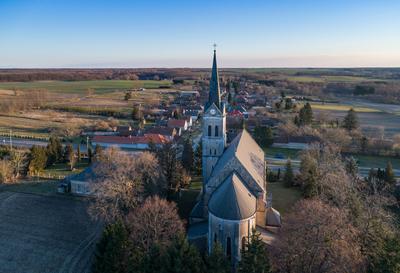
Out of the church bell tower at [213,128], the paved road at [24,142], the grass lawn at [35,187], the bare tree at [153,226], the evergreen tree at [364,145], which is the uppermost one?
the church bell tower at [213,128]

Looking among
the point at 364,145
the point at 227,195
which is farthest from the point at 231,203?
the point at 364,145

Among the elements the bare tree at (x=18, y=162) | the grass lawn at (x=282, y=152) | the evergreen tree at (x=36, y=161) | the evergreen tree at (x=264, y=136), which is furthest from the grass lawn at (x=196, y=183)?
the bare tree at (x=18, y=162)

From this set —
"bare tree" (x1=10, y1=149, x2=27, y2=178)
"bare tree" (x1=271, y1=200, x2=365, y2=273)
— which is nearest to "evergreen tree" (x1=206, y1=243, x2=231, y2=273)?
"bare tree" (x1=271, y1=200, x2=365, y2=273)

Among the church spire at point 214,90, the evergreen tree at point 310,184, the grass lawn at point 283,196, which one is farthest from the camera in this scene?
the evergreen tree at point 310,184

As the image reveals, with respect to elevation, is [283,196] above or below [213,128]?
below

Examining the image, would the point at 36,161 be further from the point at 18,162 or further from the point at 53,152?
the point at 53,152

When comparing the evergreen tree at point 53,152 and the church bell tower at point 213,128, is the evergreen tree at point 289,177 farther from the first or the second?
the evergreen tree at point 53,152

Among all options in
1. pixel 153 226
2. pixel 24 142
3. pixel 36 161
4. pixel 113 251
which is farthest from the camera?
pixel 24 142
